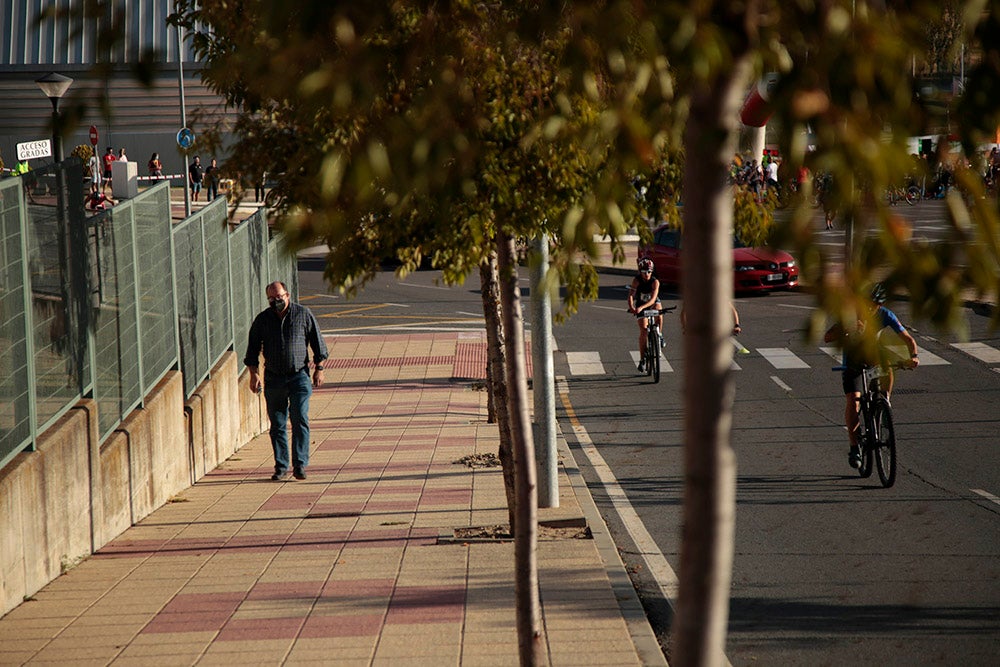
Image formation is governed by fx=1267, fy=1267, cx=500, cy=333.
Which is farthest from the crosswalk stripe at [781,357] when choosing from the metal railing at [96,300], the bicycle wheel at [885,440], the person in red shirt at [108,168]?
the person in red shirt at [108,168]

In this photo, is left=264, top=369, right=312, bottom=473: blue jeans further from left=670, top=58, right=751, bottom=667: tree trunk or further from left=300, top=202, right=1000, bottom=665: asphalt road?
left=670, top=58, right=751, bottom=667: tree trunk

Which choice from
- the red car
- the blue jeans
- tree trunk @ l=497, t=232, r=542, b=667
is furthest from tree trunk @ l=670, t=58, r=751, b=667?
the red car

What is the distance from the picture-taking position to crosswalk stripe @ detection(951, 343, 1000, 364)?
804 inches

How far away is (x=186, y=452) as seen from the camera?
12.7 metres

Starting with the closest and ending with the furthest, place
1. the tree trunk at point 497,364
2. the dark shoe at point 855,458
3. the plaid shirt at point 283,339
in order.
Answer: the tree trunk at point 497,364
the dark shoe at point 855,458
the plaid shirt at point 283,339

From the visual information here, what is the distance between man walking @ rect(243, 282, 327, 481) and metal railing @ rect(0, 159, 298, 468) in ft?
3.02

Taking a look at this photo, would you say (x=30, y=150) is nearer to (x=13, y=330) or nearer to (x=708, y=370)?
(x=13, y=330)

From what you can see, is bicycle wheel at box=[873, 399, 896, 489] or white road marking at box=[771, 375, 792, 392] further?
white road marking at box=[771, 375, 792, 392]

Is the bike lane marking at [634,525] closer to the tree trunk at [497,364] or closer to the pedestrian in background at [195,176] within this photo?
the tree trunk at [497,364]

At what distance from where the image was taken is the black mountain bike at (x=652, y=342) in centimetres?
1959

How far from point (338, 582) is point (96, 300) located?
3.35 metres

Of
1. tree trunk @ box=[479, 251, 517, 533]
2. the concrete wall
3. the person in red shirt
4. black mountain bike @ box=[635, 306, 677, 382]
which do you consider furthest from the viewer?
the person in red shirt

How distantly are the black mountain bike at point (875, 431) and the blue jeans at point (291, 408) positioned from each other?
5.17 m

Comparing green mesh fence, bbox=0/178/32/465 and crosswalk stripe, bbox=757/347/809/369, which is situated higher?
green mesh fence, bbox=0/178/32/465
